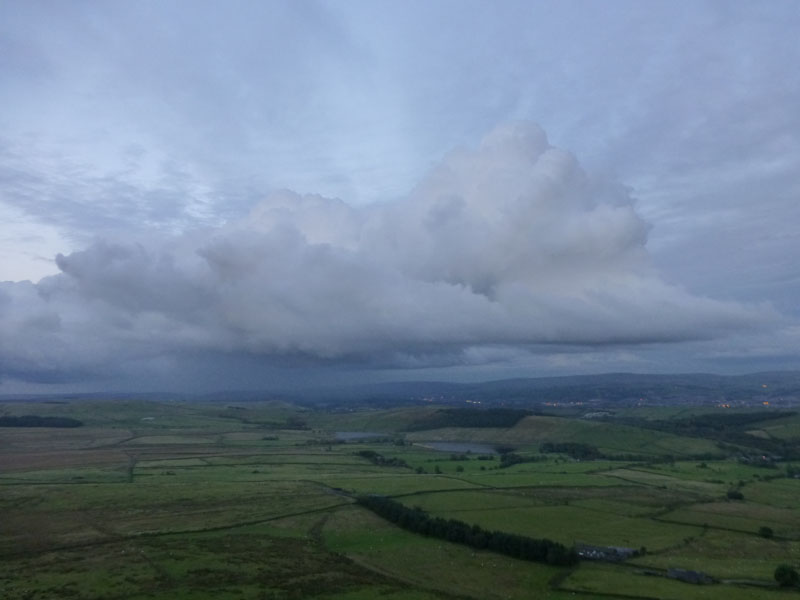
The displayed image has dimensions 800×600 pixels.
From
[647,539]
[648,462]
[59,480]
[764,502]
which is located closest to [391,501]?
[647,539]

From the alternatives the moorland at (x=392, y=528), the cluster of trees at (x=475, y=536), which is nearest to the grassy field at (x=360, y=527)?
the moorland at (x=392, y=528)

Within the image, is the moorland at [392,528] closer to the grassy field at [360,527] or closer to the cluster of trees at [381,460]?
the grassy field at [360,527]

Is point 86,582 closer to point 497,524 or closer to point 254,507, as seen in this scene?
point 254,507

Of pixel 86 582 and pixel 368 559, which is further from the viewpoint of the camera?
pixel 368 559

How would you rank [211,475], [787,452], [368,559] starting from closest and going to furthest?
1. [368,559]
2. [211,475]
3. [787,452]

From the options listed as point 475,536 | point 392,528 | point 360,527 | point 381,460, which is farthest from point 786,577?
point 381,460

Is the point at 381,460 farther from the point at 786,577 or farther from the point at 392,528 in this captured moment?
the point at 786,577

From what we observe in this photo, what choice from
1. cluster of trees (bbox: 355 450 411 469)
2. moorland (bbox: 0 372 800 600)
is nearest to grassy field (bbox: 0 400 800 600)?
moorland (bbox: 0 372 800 600)
